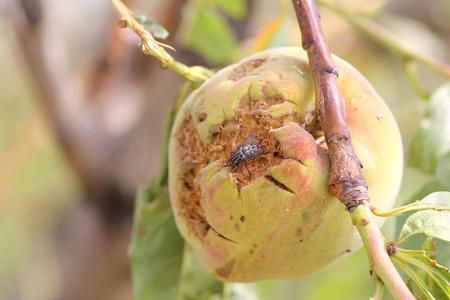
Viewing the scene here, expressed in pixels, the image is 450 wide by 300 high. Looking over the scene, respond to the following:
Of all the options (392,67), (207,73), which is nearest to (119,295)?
(207,73)

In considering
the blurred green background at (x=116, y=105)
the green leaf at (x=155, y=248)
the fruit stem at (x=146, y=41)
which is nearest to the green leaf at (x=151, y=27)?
the fruit stem at (x=146, y=41)

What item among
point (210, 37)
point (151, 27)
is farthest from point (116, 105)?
point (151, 27)

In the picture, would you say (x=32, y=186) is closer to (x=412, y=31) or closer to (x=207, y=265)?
(x=412, y=31)

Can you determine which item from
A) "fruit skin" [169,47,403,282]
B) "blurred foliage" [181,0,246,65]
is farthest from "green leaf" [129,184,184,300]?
"blurred foliage" [181,0,246,65]

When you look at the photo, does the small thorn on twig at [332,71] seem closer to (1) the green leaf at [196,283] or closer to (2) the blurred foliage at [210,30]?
(1) the green leaf at [196,283]

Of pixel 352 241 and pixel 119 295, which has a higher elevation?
pixel 352 241

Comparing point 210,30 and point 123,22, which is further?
point 210,30

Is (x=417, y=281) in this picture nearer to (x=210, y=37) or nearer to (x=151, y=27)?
(x=151, y=27)
